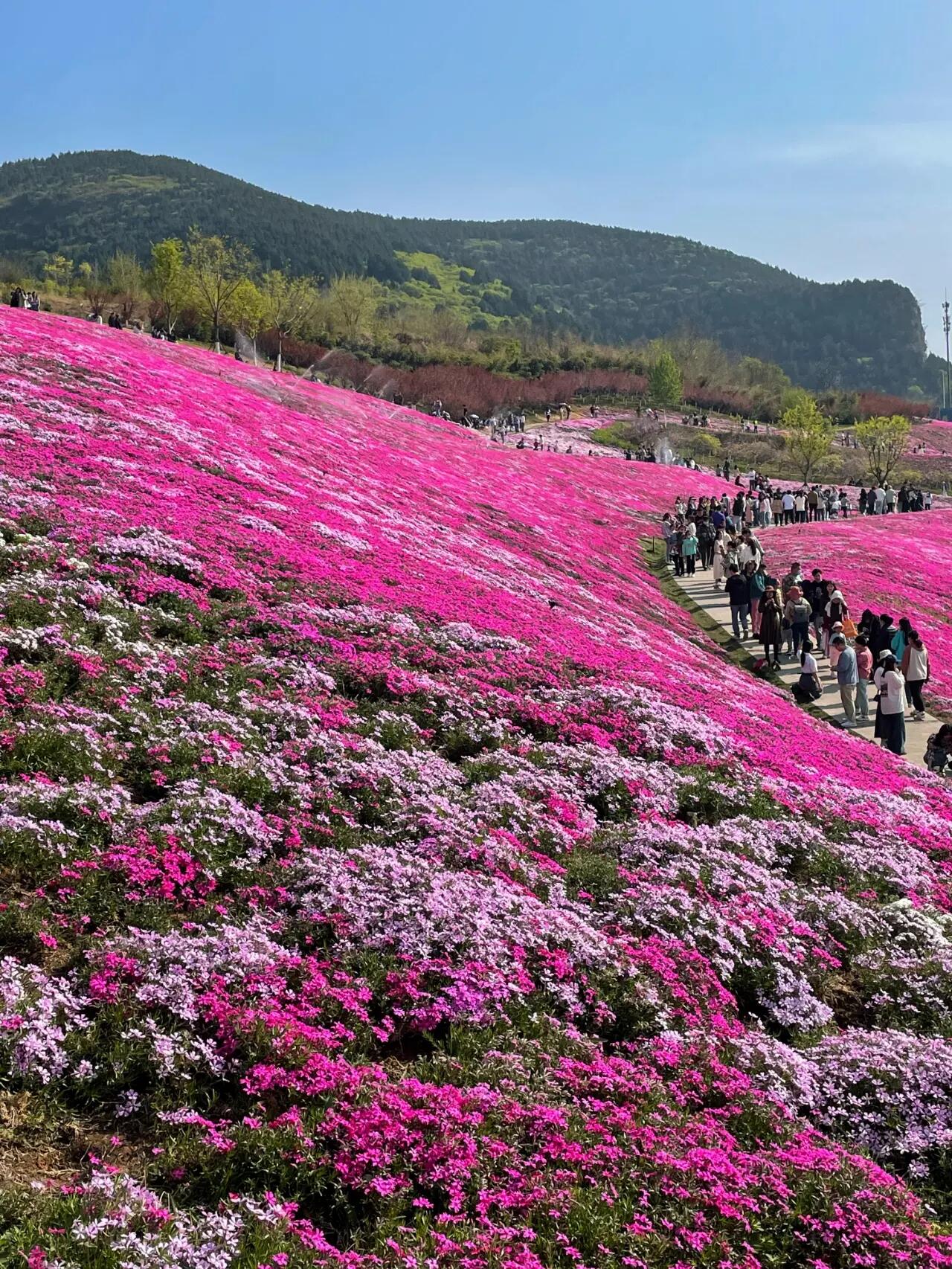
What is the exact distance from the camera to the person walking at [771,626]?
25422mm

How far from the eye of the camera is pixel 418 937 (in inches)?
355

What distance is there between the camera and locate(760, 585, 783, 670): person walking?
2542 centimetres

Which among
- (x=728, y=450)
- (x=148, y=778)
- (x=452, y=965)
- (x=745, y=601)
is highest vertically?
(x=728, y=450)

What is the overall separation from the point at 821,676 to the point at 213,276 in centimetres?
7422

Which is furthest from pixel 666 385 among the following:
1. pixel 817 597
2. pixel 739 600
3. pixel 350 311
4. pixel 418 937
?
pixel 418 937

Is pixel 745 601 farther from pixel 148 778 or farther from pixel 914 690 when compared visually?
pixel 148 778

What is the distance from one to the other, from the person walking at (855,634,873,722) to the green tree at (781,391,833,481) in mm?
65791

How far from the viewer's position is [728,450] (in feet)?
351

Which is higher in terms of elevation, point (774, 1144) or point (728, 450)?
point (728, 450)

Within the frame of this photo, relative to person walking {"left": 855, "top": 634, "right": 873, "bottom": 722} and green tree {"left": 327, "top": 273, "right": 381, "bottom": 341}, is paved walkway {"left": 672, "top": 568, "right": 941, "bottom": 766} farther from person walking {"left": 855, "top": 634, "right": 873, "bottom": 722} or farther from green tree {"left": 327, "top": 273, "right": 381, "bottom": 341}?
green tree {"left": 327, "top": 273, "right": 381, "bottom": 341}

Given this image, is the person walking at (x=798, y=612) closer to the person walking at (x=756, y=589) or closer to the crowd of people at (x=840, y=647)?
the crowd of people at (x=840, y=647)

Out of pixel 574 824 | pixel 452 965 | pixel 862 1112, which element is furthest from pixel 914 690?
pixel 452 965

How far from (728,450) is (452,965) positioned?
346ft

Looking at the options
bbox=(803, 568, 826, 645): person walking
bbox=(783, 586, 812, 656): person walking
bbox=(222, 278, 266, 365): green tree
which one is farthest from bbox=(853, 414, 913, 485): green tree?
bbox=(783, 586, 812, 656): person walking
